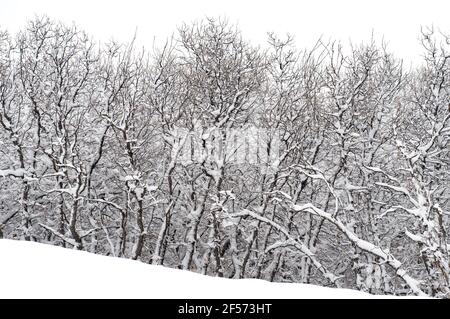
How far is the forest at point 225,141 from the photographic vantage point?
12578 mm

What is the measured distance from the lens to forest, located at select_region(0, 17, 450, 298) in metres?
12.6

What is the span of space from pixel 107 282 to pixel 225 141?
9537 millimetres

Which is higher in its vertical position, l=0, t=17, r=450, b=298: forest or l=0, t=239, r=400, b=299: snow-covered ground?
l=0, t=17, r=450, b=298: forest

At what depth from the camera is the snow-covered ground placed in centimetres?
337

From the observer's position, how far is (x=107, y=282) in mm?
3691

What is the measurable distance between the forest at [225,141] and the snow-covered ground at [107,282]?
723 centimetres

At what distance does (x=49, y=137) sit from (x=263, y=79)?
9.22 meters

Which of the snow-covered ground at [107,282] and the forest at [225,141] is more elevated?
the forest at [225,141]

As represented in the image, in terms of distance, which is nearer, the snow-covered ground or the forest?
the snow-covered ground

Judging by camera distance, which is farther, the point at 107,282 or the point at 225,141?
the point at 225,141

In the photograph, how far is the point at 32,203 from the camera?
1411 cm

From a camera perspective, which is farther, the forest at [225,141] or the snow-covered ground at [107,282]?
the forest at [225,141]

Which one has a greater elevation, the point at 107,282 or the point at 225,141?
the point at 225,141

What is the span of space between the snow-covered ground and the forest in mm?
7227
